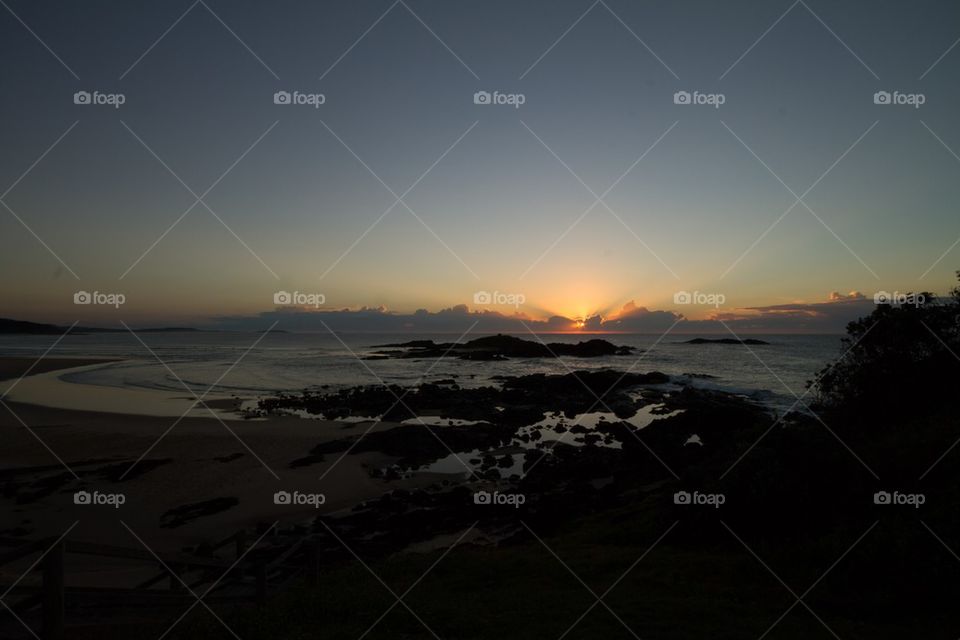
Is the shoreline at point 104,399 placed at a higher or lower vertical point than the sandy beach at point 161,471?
higher

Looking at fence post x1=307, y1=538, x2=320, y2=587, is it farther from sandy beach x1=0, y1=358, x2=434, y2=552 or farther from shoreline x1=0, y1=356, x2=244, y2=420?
shoreline x1=0, y1=356, x2=244, y2=420

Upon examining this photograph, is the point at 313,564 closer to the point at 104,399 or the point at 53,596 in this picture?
the point at 53,596

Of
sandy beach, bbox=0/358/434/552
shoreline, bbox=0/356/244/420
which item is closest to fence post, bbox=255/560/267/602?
sandy beach, bbox=0/358/434/552

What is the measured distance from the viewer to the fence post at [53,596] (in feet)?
21.2

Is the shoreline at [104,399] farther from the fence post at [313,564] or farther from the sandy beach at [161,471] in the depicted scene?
the fence post at [313,564]

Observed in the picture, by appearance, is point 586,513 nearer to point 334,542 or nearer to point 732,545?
point 732,545

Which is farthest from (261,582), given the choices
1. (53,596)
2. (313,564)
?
(53,596)

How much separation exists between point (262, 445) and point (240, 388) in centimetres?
2845

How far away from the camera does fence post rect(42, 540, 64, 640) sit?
21.2 ft

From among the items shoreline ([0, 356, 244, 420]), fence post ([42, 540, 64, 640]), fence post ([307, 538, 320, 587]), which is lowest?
fence post ([307, 538, 320, 587])

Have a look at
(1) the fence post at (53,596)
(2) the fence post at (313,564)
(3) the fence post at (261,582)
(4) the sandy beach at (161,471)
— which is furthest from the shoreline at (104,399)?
(1) the fence post at (53,596)

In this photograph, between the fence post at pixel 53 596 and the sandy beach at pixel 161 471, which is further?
the sandy beach at pixel 161 471

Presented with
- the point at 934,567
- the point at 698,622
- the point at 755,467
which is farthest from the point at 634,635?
the point at 755,467

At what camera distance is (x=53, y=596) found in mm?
6582
